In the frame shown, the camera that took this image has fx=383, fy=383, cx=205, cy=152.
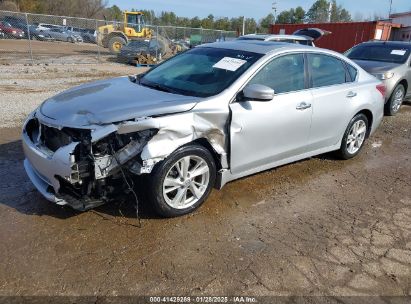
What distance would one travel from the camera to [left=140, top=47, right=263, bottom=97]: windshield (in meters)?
3.99

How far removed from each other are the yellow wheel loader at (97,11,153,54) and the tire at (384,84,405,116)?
57.1 feet

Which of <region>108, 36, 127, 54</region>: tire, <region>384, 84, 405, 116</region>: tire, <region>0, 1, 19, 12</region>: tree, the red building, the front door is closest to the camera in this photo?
the front door

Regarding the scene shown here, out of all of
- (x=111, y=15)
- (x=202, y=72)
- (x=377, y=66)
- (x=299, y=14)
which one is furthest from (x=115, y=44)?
(x=299, y=14)

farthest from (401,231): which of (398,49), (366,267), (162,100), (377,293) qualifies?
(398,49)

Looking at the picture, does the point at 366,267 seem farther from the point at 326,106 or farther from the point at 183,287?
the point at 326,106

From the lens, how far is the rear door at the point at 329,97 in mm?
4706

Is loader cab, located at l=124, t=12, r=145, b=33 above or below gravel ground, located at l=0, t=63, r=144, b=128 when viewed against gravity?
above

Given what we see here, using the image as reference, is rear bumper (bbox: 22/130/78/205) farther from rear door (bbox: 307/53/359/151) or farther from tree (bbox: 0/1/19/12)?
tree (bbox: 0/1/19/12)

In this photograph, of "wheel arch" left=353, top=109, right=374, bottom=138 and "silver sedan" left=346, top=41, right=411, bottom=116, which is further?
"silver sedan" left=346, top=41, right=411, bottom=116

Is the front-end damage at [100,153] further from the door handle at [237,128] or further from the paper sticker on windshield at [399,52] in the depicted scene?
the paper sticker on windshield at [399,52]

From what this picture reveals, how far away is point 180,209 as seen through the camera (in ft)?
12.2

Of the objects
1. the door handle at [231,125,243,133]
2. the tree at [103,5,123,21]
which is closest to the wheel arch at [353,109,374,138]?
the door handle at [231,125,243,133]

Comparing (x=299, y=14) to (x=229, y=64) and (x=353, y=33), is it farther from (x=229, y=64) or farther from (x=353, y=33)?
(x=229, y=64)

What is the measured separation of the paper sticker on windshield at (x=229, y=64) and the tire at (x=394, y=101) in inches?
249
